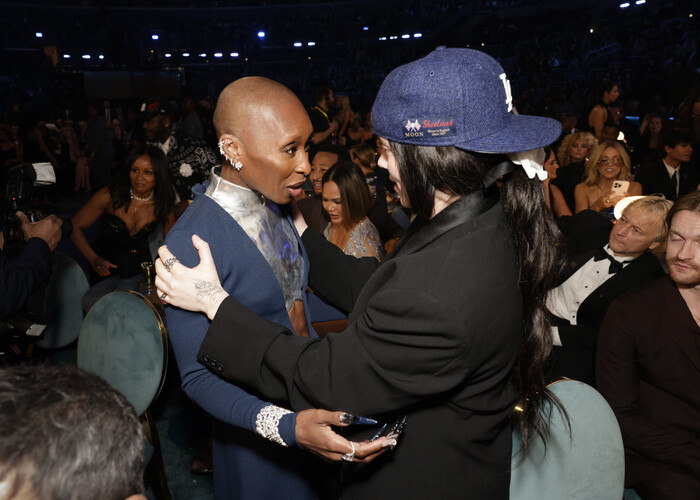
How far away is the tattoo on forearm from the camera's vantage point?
119cm

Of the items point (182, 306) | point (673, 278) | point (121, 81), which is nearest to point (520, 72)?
point (121, 81)

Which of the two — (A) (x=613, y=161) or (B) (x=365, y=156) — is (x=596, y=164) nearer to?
(A) (x=613, y=161)

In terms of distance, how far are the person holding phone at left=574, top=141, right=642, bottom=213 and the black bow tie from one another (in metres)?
1.80

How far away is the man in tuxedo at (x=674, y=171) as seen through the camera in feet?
16.4

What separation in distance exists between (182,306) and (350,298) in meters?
0.59

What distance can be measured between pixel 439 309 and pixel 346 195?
104 inches

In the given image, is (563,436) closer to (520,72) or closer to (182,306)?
(182,306)

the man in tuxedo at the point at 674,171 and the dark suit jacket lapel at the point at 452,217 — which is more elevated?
the dark suit jacket lapel at the point at 452,217

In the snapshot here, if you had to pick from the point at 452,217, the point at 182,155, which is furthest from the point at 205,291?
the point at 182,155

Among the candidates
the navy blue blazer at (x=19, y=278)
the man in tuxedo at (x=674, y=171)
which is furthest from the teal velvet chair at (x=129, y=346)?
the man in tuxedo at (x=674, y=171)

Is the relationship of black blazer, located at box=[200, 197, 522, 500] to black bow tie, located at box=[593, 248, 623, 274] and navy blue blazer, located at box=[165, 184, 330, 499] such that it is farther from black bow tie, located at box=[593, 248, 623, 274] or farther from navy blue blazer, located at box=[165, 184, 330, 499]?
black bow tie, located at box=[593, 248, 623, 274]

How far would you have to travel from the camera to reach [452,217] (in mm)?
1109

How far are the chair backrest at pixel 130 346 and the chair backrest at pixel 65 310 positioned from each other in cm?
87

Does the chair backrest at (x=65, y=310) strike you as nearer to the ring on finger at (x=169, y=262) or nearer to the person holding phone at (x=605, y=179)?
the ring on finger at (x=169, y=262)
